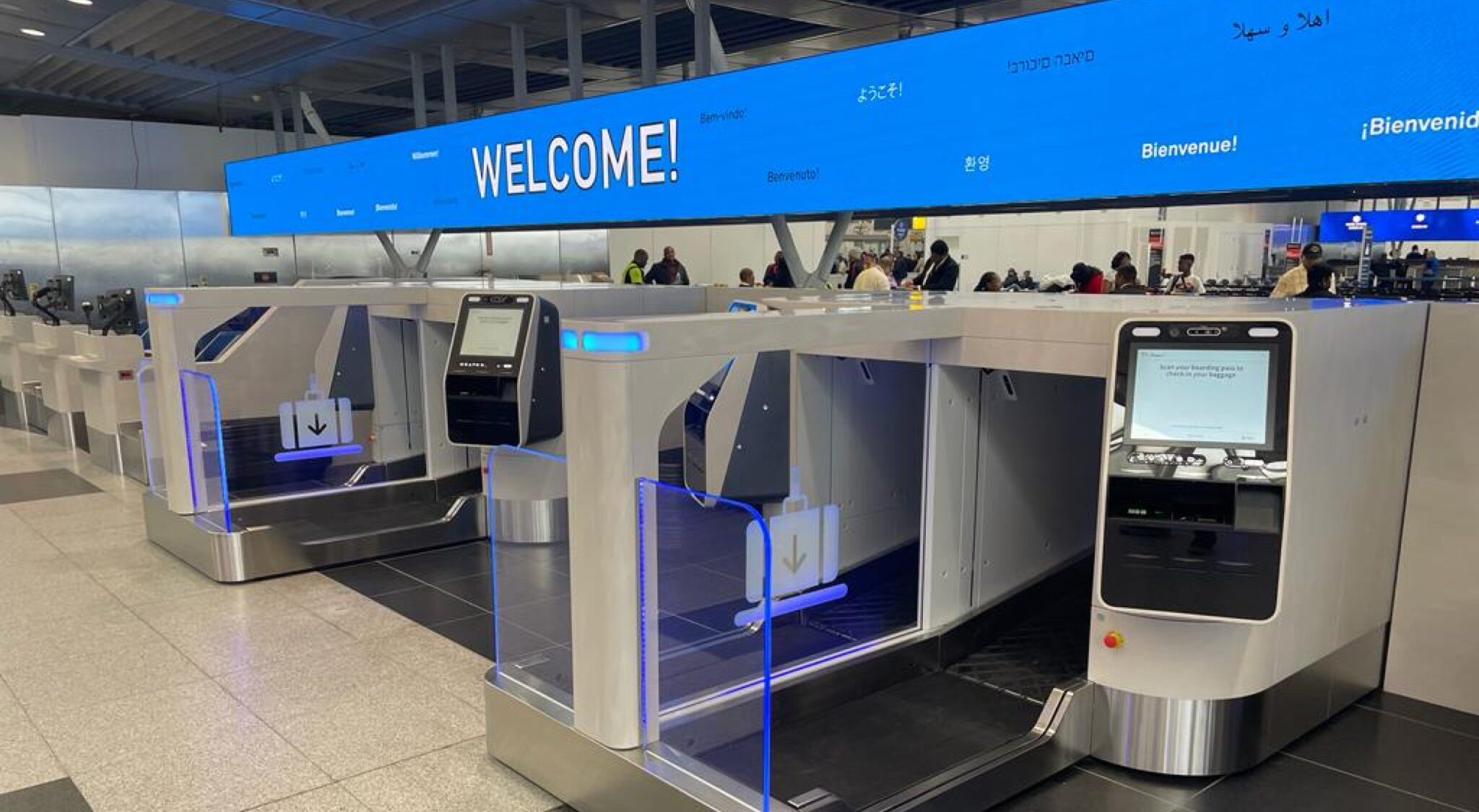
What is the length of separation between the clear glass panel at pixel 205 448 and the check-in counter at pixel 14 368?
611cm

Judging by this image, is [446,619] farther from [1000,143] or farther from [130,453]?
[130,453]

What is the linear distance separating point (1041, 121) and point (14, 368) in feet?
38.6

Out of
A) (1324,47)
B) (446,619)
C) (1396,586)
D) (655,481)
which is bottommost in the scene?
(446,619)

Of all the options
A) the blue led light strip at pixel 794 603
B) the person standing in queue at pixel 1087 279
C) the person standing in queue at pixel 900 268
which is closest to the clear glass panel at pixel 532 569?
the blue led light strip at pixel 794 603

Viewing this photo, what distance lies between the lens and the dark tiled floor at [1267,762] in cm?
297

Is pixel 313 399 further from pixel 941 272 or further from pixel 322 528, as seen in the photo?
pixel 941 272

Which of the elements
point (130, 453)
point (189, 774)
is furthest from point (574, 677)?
point (130, 453)

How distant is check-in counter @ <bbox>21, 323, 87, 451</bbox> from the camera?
9.09 m

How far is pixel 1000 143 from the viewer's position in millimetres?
3676

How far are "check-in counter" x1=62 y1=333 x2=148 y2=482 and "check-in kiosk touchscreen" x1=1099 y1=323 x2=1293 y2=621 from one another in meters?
7.61

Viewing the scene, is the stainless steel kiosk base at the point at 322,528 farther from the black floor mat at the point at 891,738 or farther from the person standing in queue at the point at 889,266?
the person standing in queue at the point at 889,266

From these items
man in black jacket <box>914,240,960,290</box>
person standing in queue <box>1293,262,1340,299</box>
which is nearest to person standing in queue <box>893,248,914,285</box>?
man in black jacket <box>914,240,960,290</box>

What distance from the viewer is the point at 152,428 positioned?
5910 millimetres

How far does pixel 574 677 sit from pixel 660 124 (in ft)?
10.6
